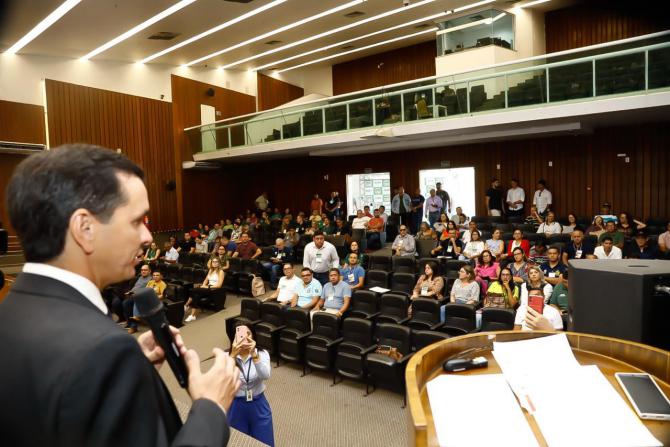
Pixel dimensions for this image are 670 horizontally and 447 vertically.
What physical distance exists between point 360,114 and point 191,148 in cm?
767

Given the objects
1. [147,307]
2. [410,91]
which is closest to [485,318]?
[147,307]

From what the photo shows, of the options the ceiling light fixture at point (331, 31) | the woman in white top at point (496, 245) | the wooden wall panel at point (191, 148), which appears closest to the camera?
the woman in white top at point (496, 245)

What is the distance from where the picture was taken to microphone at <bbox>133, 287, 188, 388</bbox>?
3.13ft

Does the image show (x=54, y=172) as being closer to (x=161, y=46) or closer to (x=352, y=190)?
(x=352, y=190)

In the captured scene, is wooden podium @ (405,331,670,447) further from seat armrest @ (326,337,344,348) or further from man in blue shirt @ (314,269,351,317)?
man in blue shirt @ (314,269,351,317)

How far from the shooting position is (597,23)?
1330 cm

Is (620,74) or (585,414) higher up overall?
(620,74)

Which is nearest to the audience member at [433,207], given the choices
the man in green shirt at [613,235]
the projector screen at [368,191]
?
the projector screen at [368,191]

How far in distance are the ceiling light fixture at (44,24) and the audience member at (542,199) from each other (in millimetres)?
12407

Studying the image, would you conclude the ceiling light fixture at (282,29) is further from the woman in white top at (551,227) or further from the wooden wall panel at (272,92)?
the woman in white top at (551,227)

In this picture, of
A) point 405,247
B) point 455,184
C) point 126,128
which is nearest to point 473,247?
point 405,247

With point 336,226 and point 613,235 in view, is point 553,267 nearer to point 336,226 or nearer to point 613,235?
point 613,235

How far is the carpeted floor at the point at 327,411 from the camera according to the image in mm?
4703

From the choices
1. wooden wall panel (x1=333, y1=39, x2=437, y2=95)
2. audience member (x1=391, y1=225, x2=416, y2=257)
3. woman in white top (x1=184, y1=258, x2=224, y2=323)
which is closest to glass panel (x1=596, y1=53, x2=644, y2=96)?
audience member (x1=391, y1=225, x2=416, y2=257)
